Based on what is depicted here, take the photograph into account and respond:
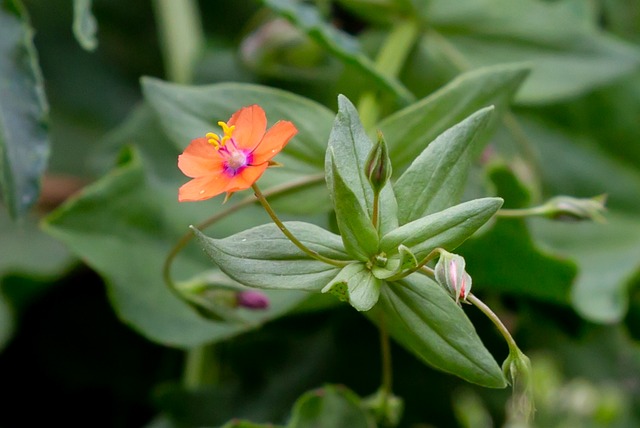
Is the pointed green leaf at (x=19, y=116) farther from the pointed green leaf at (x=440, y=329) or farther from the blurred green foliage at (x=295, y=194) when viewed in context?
the pointed green leaf at (x=440, y=329)

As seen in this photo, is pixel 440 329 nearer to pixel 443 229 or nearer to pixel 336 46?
pixel 443 229

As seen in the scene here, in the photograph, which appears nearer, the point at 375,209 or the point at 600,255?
the point at 375,209

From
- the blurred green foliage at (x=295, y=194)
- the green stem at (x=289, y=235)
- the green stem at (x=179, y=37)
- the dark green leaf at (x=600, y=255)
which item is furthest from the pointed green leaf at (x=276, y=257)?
the green stem at (x=179, y=37)

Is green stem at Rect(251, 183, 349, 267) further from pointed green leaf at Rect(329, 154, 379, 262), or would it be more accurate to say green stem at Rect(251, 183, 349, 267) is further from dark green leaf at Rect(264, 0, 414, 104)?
dark green leaf at Rect(264, 0, 414, 104)

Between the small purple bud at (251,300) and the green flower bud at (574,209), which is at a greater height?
the green flower bud at (574,209)

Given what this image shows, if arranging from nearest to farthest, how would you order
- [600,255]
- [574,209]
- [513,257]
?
[574,209] < [513,257] < [600,255]

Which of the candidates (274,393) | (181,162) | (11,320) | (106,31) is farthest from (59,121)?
(181,162)

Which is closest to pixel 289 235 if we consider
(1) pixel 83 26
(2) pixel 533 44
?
(1) pixel 83 26
